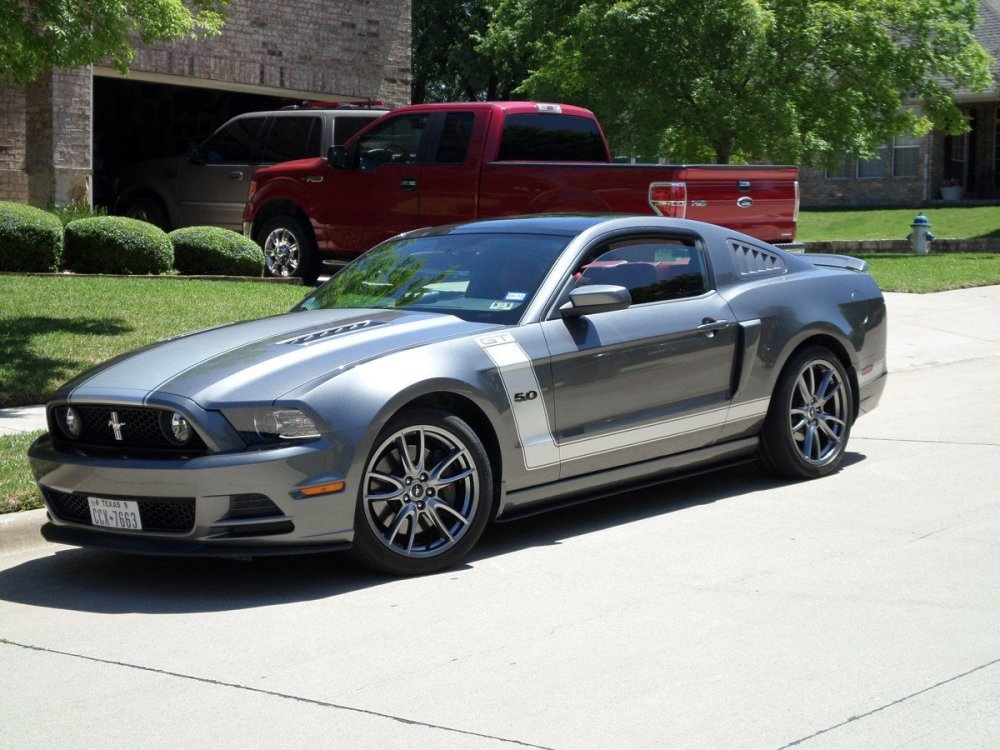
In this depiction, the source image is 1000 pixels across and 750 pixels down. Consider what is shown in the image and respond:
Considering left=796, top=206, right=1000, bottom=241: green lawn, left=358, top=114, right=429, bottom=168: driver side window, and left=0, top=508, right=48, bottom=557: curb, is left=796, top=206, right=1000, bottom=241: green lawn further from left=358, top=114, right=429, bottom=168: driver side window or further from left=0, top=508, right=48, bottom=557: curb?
left=0, top=508, right=48, bottom=557: curb

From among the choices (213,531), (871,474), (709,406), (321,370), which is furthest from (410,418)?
(871,474)

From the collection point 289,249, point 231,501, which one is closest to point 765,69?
point 289,249

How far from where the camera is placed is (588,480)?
6.88m

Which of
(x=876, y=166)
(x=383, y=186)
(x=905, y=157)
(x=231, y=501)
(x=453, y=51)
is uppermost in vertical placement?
(x=453, y=51)

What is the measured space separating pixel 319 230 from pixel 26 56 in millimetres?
4622

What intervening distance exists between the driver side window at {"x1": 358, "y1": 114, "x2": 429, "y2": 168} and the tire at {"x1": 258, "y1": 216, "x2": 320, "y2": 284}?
1385mm

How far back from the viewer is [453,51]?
153ft

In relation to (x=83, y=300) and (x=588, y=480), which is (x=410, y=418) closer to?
(x=588, y=480)

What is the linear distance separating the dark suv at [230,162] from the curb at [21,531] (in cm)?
1146

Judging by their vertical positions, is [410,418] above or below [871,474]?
above

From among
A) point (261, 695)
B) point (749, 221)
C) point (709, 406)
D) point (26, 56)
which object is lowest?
point (261, 695)

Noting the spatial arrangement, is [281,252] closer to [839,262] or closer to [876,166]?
[839,262]

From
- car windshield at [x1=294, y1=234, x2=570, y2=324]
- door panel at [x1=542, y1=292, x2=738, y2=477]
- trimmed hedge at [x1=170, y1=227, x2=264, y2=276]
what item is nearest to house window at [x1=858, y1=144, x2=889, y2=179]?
trimmed hedge at [x1=170, y1=227, x2=264, y2=276]

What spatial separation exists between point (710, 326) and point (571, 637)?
2687mm
